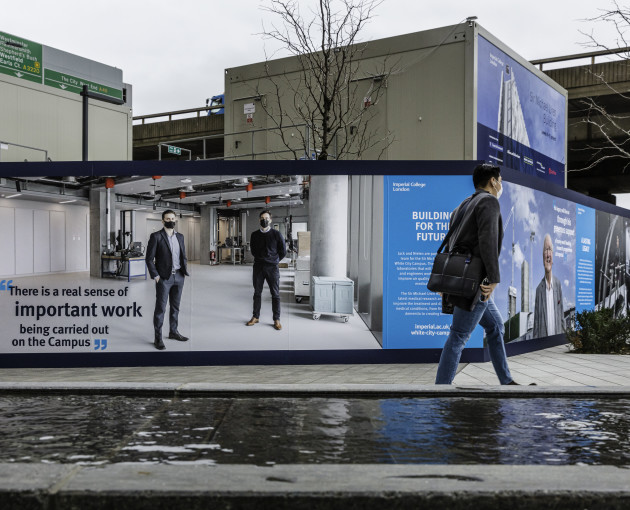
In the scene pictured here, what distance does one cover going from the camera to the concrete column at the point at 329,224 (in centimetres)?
799

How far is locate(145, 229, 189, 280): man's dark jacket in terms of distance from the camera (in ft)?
26.2

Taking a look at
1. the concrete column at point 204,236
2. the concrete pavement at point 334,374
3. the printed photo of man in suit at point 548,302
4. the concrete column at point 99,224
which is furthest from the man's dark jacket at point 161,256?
the printed photo of man in suit at point 548,302

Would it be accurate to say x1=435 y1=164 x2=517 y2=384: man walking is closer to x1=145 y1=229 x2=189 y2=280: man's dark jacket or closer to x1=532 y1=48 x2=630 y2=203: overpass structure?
x1=145 y1=229 x2=189 y2=280: man's dark jacket

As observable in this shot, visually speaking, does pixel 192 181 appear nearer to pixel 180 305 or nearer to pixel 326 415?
pixel 180 305

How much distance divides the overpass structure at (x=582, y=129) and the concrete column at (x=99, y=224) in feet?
24.6

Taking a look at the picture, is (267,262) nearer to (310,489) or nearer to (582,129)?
(310,489)

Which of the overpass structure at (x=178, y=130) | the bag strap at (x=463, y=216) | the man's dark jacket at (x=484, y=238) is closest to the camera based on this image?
the man's dark jacket at (x=484, y=238)

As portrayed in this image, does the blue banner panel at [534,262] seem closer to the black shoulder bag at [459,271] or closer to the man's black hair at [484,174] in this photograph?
the man's black hair at [484,174]

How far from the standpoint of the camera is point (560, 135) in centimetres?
1817

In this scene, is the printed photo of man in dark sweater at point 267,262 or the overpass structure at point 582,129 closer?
the printed photo of man in dark sweater at point 267,262

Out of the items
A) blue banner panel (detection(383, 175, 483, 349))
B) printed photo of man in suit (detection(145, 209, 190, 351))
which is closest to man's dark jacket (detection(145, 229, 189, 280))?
printed photo of man in suit (detection(145, 209, 190, 351))

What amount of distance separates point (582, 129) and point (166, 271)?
2048cm

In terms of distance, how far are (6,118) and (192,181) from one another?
14200mm

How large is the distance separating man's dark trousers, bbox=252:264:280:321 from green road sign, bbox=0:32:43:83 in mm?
16060
